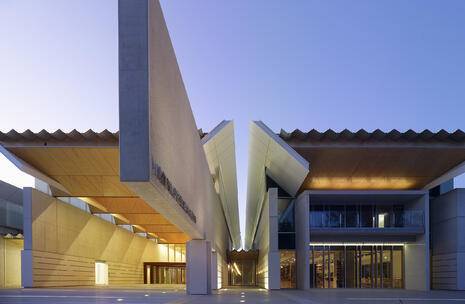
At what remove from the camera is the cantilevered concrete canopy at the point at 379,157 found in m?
26.1

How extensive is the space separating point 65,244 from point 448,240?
75.0ft

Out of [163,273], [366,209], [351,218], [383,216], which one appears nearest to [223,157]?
[351,218]

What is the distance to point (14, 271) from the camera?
33.7 metres

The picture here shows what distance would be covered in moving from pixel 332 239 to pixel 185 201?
52.9 feet

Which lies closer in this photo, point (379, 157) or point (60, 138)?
point (60, 138)

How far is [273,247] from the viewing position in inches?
1166

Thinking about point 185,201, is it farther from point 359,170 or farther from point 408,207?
point 408,207

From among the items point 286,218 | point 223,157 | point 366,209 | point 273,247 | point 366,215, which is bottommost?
point 273,247

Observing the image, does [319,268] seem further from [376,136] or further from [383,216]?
[376,136]

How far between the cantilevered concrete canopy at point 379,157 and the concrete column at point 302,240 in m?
1.75

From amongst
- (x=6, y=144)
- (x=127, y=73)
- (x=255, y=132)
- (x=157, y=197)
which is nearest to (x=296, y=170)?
(x=255, y=132)

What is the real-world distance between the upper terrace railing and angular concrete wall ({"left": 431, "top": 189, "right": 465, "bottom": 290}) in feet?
6.89

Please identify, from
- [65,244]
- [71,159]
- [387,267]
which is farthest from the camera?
[65,244]

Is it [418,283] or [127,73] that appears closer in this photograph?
[127,73]
